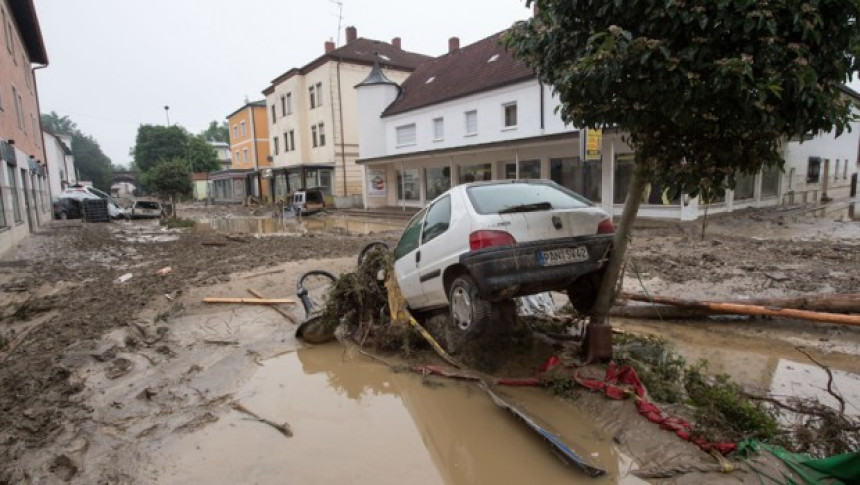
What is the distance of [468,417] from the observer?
4.09 metres

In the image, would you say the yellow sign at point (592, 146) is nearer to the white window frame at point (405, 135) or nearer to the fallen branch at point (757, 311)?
the fallen branch at point (757, 311)

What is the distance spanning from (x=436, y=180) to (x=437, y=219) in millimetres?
21018

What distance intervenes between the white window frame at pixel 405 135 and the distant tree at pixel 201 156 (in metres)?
42.4

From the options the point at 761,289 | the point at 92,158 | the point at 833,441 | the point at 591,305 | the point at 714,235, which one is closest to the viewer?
the point at 833,441

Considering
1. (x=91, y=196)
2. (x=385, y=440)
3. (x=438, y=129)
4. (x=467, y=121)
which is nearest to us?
(x=385, y=440)

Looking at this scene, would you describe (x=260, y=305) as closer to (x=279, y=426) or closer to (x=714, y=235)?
(x=279, y=426)

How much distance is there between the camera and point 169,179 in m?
27.3

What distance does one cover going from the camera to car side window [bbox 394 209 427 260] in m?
5.49

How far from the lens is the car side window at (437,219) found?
15.8 ft

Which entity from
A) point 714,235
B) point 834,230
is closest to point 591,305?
point 714,235

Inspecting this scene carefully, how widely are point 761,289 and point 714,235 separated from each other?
631cm

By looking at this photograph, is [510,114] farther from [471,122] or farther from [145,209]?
[145,209]

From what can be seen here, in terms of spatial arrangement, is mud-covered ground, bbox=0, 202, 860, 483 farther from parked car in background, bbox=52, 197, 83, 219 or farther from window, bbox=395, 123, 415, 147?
window, bbox=395, 123, 415, 147

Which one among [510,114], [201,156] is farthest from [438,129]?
[201,156]
